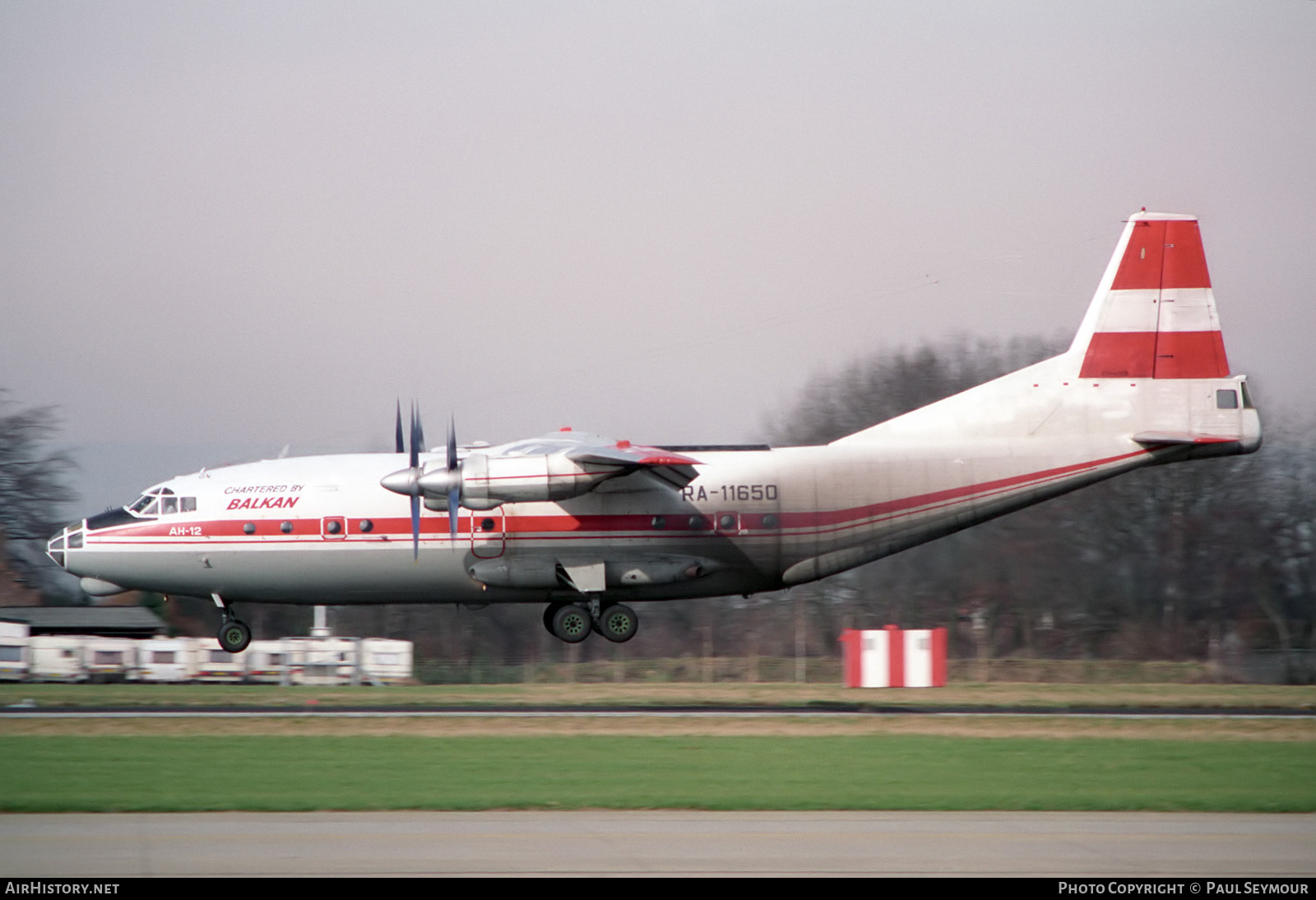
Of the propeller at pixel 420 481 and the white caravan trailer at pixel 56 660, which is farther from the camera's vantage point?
the white caravan trailer at pixel 56 660

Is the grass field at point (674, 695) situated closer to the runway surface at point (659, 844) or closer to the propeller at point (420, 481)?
the propeller at point (420, 481)

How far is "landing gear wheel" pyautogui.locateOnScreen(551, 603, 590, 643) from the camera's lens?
29.1 m

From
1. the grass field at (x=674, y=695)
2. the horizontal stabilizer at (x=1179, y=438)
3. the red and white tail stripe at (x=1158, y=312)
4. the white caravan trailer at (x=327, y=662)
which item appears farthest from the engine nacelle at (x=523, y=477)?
the red and white tail stripe at (x=1158, y=312)

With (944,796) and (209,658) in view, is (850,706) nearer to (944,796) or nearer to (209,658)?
(944,796)

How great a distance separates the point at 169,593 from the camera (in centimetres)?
2919

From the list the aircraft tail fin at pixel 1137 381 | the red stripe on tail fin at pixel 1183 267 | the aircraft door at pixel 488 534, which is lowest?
the aircraft door at pixel 488 534

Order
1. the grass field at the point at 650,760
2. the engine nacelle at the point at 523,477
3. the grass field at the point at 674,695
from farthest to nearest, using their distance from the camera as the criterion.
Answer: the grass field at the point at 674,695 < the engine nacelle at the point at 523,477 < the grass field at the point at 650,760

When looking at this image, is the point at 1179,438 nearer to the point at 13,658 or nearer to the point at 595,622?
the point at 595,622

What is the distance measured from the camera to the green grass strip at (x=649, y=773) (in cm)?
1631

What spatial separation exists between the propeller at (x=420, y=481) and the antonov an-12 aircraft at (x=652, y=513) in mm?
165

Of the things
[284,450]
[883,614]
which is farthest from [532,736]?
[883,614]

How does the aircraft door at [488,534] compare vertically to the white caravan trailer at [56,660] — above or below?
above

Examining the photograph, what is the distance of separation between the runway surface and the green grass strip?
0.86 meters

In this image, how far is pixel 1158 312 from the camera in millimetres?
29938
